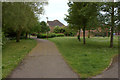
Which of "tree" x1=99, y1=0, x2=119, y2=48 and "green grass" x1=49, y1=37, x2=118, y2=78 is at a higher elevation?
"tree" x1=99, y1=0, x2=119, y2=48

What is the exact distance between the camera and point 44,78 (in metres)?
3.97

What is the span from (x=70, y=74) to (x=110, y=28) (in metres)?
8.89

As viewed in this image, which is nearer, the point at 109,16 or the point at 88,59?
the point at 88,59

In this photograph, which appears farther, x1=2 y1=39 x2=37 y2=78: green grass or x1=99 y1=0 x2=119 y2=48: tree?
x1=99 y1=0 x2=119 y2=48: tree

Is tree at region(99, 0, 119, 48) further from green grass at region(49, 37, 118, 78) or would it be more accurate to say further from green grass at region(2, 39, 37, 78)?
green grass at region(2, 39, 37, 78)

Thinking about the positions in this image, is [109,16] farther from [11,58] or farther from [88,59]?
[11,58]

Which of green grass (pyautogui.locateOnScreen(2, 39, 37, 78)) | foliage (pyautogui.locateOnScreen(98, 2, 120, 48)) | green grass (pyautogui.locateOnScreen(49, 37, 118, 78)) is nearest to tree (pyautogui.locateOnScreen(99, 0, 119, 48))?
foliage (pyautogui.locateOnScreen(98, 2, 120, 48))

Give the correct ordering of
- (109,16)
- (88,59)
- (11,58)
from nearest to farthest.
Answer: (88,59) → (11,58) → (109,16)

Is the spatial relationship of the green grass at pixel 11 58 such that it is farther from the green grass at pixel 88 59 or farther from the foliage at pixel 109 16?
the foliage at pixel 109 16

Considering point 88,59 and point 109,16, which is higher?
point 109,16

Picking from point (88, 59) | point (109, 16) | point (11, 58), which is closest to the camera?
point (88, 59)

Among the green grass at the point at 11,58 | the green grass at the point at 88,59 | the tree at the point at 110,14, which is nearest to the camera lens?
the green grass at the point at 88,59

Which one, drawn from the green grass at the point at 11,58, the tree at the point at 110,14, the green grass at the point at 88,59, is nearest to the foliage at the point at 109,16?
the tree at the point at 110,14

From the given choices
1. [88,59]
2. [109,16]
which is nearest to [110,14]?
[109,16]
